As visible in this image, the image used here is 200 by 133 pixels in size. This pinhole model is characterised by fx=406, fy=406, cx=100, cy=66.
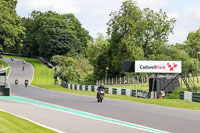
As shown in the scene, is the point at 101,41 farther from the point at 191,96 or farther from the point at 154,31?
the point at 191,96

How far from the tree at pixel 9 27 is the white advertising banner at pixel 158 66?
31722mm

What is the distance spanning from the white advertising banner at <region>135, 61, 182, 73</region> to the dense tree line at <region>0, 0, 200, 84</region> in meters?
30.4

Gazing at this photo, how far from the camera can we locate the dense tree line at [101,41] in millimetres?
74812

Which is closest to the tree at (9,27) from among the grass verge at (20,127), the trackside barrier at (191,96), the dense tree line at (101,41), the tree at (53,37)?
the dense tree line at (101,41)

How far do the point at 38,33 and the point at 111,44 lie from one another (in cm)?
4915

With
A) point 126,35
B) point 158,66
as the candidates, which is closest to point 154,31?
point 126,35

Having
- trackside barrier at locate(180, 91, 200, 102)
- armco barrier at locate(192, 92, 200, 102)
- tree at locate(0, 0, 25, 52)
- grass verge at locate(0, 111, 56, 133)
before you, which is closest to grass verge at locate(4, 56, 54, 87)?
tree at locate(0, 0, 25, 52)

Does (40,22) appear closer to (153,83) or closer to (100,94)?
(153,83)

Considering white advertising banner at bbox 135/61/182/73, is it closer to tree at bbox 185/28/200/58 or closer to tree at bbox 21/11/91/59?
tree at bbox 21/11/91/59

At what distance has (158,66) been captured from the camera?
43719 mm

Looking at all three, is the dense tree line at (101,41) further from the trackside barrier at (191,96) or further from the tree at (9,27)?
the trackside barrier at (191,96)

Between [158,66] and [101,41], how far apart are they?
74.3 m

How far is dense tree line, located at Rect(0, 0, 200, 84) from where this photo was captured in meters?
74.8

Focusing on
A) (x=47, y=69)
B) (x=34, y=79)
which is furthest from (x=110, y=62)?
(x=47, y=69)
